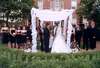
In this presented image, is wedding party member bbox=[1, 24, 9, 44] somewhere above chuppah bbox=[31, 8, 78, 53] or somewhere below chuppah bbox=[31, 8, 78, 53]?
below

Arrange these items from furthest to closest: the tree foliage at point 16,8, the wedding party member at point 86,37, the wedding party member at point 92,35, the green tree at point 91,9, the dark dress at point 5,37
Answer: the green tree at point 91,9 → the tree foliage at point 16,8 → the dark dress at point 5,37 → the wedding party member at point 86,37 → the wedding party member at point 92,35

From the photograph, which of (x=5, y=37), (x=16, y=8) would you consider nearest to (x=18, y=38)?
(x=5, y=37)

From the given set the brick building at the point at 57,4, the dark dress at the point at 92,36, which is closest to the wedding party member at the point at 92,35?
the dark dress at the point at 92,36

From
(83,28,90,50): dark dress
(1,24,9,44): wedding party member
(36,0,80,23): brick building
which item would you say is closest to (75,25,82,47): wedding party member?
(83,28,90,50): dark dress

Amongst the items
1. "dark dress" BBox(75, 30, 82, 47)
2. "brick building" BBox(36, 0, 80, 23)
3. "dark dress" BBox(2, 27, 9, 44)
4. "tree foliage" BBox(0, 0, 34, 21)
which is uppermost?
"tree foliage" BBox(0, 0, 34, 21)

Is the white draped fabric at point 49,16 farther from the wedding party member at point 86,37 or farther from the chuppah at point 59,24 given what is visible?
the wedding party member at point 86,37

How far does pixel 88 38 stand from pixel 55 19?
3200mm

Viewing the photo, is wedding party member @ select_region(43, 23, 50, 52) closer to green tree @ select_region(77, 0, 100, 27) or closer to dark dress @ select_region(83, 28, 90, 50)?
dark dress @ select_region(83, 28, 90, 50)

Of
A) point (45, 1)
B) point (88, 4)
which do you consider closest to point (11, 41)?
point (88, 4)

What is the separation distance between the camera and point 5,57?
11.0 m

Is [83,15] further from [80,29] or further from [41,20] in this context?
[41,20]

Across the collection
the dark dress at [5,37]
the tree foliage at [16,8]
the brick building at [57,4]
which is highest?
the tree foliage at [16,8]

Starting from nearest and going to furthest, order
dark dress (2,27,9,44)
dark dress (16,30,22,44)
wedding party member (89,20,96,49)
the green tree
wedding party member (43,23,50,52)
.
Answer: wedding party member (43,23,50,52) → wedding party member (89,20,96,49) → dark dress (16,30,22,44) → dark dress (2,27,9,44) → the green tree

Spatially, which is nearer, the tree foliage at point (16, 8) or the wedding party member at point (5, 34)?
the wedding party member at point (5, 34)
